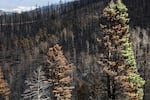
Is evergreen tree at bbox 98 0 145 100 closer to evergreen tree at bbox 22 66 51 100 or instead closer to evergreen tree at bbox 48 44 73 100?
evergreen tree at bbox 22 66 51 100

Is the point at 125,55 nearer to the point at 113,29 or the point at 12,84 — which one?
the point at 113,29

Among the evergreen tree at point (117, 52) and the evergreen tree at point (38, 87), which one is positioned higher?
the evergreen tree at point (117, 52)

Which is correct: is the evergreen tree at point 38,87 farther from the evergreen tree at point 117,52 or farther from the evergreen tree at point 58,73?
the evergreen tree at point 58,73

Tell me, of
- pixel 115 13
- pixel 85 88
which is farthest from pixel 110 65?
pixel 85 88

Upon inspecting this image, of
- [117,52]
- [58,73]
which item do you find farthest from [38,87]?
[58,73]

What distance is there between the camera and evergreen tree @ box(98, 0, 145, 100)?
150 feet

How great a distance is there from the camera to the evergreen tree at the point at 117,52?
4566 cm

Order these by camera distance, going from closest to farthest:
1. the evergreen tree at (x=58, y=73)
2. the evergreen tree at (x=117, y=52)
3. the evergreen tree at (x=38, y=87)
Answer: the evergreen tree at (x=38, y=87), the evergreen tree at (x=117, y=52), the evergreen tree at (x=58, y=73)

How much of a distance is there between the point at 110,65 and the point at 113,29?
3.09 metres

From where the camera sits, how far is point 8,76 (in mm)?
188375

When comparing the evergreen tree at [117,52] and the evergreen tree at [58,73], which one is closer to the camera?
the evergreen tree at [117,52]

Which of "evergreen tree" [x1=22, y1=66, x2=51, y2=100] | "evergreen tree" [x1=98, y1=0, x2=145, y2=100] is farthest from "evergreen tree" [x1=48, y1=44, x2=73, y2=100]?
"evergreen tree" [x1=98, y1=0, x2=145, y2=100]

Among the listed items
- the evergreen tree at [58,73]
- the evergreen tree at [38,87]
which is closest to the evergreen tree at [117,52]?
the evergreen tree at [38,87]

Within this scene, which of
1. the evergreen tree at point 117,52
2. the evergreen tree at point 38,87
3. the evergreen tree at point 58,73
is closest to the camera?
the evergreen tree at point 38,87
